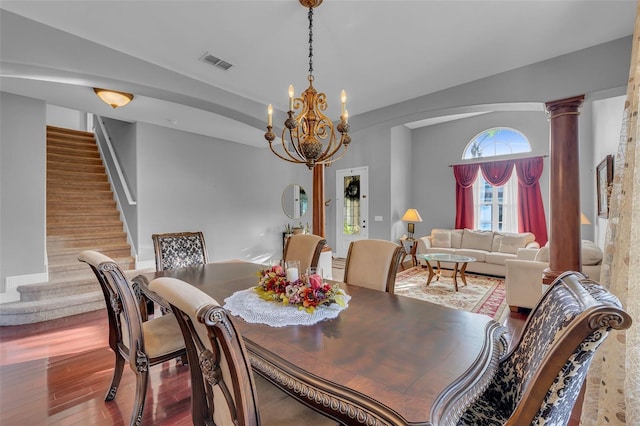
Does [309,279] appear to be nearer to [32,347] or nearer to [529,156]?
[32,347]

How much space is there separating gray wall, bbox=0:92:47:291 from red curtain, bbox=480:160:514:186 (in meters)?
7.75

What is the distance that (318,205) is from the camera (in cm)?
408

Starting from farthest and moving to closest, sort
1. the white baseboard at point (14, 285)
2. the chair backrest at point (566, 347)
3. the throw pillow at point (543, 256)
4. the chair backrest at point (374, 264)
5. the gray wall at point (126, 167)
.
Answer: the gray wall at point (126, 167) → the throw pillow at point (543, 256) → the white baseboard at point (14, 285) → the chair backrest at point (374, 264) → the chair backrest at point (566, 347)

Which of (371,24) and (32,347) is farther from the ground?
(371,24)

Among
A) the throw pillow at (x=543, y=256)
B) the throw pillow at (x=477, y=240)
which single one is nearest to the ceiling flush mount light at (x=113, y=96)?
the throw pillow at (x=543, y=256)

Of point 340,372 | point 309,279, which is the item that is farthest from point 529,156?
point 340,372

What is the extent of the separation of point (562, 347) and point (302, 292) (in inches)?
42.7

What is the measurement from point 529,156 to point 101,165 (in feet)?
28.2

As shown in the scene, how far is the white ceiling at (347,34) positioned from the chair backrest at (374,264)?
5.40ft

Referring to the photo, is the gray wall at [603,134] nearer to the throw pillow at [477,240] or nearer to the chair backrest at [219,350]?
the throw pillow at [477,240]

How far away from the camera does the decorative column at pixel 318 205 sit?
4039 millimetres

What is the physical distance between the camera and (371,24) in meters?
2.14

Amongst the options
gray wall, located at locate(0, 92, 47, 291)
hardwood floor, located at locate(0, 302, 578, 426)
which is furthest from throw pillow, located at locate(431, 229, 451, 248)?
gray wall, located at locate(0, 92, 47, 291)

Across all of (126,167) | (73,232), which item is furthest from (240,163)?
(73,232)
